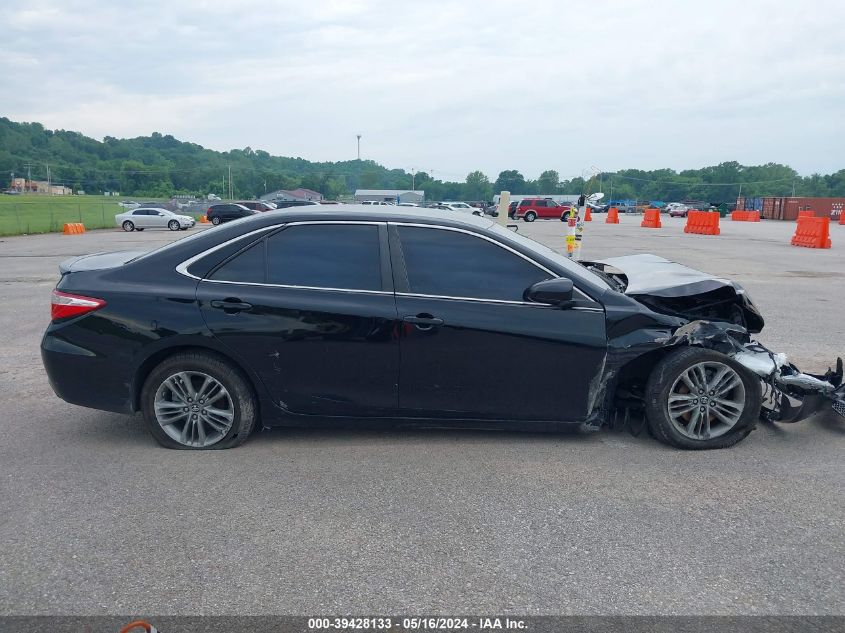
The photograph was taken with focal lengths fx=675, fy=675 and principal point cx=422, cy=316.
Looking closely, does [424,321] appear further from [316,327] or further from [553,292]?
[553,292]

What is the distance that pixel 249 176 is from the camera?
119 metres

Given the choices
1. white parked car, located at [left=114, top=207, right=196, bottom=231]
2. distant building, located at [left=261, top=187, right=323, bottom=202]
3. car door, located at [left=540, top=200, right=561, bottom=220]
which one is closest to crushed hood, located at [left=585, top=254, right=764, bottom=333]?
white parked car, located at [left=114, top=207, right=196, bottom=231]

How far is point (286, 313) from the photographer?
4.31 m

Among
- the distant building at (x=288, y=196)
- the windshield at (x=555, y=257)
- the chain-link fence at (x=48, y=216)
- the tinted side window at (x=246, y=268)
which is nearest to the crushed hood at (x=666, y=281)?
the windshield at (x=555, y=257)

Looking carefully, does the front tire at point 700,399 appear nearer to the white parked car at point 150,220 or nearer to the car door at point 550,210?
the white parked car at point 150,220

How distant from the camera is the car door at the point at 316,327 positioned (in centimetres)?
429

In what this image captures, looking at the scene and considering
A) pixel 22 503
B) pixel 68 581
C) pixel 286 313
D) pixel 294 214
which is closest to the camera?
pixel 68 581

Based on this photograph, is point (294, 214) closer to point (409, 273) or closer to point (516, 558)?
point (409, 273)

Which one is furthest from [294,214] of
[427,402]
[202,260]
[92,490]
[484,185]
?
[484,185]

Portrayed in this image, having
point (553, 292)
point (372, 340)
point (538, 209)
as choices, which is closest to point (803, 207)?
point (538, 209)

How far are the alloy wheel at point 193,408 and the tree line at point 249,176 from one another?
95.7 metres

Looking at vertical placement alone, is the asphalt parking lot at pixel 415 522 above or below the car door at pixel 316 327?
below

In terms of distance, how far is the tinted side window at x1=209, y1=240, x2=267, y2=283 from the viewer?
175 inches

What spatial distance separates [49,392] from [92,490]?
7.61ft
